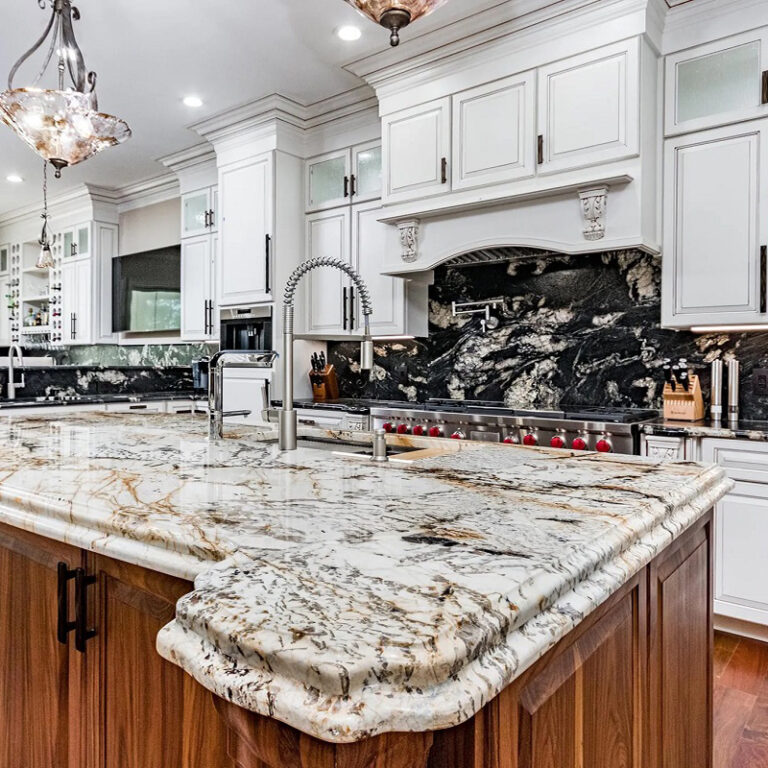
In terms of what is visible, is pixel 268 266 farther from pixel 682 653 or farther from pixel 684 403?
pixel 682 653

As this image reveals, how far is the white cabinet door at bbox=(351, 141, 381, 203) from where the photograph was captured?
13.3ft

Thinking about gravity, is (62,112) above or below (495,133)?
below

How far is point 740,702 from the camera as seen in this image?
2.18 meters

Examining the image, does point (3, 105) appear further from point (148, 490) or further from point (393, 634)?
point (393, 634)

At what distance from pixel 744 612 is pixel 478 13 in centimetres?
305

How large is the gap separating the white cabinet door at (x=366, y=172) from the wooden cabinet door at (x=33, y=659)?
10.9 ft

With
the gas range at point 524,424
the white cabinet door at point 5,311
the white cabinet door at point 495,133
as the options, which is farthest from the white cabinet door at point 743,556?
the white cabinet door at point 5,311

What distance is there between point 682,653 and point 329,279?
3.49 meters

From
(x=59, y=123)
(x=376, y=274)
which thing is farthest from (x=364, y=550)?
(x=376, y=274)

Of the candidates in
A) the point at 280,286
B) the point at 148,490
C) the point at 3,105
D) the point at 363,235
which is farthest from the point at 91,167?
the point at 148,490

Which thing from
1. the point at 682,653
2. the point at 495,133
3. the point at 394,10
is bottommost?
the point at 682,653

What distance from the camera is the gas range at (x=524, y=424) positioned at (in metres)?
2.73

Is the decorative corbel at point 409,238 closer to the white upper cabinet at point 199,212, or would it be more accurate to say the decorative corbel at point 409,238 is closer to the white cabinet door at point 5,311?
the white upper cabinet at point 199,212

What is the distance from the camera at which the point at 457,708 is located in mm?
477
